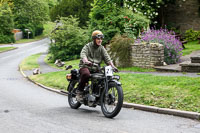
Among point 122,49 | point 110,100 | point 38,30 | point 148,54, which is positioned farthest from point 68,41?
point 38,30

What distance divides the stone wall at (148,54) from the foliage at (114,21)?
2191mm

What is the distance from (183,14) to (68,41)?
1211cm

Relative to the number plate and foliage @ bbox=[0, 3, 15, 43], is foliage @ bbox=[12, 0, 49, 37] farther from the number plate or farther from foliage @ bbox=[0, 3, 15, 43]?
the number plate

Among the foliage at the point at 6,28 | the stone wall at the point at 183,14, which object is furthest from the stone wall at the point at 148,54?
the foliage at the point at 6,28

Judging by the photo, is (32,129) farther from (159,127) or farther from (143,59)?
(143,59)

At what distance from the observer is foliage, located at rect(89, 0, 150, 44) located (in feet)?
67.2

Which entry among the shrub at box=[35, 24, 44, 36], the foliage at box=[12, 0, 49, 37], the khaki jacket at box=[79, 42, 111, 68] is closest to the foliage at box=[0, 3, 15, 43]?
the foliage at box=[12, 0, 49, 37]

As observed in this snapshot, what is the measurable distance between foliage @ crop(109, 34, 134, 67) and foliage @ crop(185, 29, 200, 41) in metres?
14.0

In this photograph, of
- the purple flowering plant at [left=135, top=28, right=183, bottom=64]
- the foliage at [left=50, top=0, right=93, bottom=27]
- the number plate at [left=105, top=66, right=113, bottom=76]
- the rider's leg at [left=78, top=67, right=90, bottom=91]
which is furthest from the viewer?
the foliage at [left=50, top=0, right=93, bottom=27]

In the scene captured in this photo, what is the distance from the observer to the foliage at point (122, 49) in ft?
58.7

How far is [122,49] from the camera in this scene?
59.0 feet

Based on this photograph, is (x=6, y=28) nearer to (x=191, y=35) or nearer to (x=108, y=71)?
(x=191, y=35)

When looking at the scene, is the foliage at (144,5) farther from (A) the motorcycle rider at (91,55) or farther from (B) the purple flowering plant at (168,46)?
(A) the motorcycle rider at (91,55)

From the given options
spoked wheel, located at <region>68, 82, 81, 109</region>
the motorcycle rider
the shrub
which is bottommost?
spoked wheel, located at <region>68, 82, 81, 109</region>
